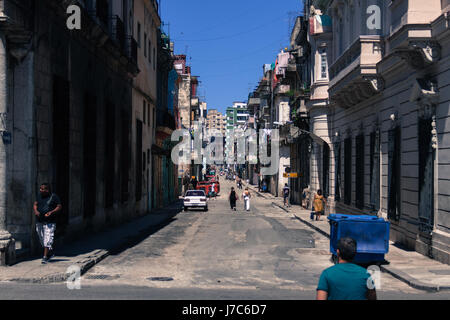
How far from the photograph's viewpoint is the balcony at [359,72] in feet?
71.0

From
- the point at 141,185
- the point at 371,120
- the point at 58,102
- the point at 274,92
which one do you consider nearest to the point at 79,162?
the point at 58,102

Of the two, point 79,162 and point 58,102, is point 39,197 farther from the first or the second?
point 79,162

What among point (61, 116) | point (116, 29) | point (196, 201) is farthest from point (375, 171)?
point (196, 201)

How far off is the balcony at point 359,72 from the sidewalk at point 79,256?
1014 cm

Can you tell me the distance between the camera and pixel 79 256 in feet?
48.6

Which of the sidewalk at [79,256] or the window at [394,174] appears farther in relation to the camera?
the window at [394,174]

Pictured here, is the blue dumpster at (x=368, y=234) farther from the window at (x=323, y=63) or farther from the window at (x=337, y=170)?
the window at (x=323, y=63)

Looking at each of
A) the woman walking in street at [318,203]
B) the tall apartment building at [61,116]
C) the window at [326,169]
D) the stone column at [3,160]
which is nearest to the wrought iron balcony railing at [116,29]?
the tall apartment building at [61,116]

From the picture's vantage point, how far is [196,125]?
93.1m

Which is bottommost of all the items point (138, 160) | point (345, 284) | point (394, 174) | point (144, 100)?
point (345, 284)

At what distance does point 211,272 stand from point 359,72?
11.7m

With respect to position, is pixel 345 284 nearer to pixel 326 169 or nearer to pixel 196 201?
pixel 326 169

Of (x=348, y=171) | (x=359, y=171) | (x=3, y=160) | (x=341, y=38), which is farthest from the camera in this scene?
(x=341, y=38)

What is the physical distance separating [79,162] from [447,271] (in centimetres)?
1178
